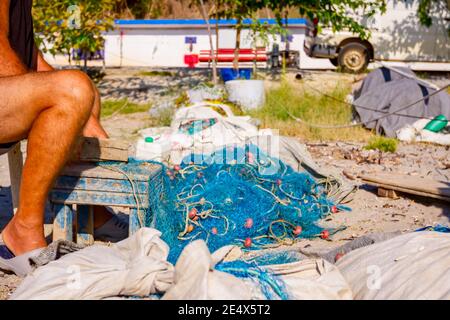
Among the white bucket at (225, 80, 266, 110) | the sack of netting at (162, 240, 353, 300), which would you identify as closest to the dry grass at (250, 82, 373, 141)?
the white bucket at (225, 80, 266, 110)

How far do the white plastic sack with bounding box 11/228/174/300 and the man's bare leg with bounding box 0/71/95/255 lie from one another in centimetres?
58

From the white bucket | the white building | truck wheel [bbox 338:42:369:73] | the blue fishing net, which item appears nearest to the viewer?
the blue fishing net

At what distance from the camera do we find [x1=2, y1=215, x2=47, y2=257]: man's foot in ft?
9.95

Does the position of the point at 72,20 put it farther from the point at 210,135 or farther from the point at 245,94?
the point at 210,135

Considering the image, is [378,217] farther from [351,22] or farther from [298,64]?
[298,64]

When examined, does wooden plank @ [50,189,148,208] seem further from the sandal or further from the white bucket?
the white bucket

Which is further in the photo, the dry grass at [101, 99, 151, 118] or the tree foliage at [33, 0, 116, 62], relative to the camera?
the dry grass at [101, 99, 151, 118]

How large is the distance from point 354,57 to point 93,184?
11893mm

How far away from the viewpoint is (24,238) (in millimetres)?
3037

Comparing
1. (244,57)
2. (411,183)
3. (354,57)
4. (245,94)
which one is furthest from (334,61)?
(411,183)

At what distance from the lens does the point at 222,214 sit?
12.6 ft

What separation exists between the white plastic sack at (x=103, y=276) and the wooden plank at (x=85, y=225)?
987 millimetres

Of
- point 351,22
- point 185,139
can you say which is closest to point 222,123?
point 185,139
